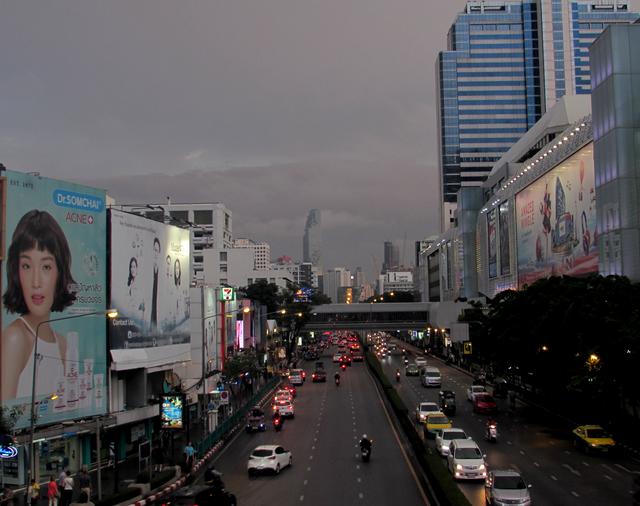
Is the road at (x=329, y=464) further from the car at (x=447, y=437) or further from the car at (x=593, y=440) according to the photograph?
the car at (x=593, y=440)

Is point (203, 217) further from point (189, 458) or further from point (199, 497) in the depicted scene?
point (199, 497)

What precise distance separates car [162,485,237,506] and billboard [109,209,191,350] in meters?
17.6

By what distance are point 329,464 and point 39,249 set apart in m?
16.8

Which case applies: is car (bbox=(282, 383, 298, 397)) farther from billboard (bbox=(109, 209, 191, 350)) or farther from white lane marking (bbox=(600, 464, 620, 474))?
white lane marking (bbox=(600, 464, 620, 474))

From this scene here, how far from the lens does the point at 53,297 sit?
3341 cm

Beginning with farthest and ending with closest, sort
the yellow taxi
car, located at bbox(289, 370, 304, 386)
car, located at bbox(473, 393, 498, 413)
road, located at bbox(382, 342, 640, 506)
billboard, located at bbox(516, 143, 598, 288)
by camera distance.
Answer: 1. car, located at bbox(289, 370, 304, 386)
2. billboard, located at bbox(516, 143, 598, 288)
3. car, located at bbox(473, 393, 498, 413)
4. the yellow taxi
5. road, located at bbox(382, 342, 640, 506)

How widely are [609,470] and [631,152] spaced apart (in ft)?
90.8

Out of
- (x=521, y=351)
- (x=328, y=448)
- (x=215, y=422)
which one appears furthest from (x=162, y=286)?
(x=521, y=351)

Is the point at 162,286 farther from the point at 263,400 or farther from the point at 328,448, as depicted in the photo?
the point at 263,400

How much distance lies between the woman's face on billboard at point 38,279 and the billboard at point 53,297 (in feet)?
0.15

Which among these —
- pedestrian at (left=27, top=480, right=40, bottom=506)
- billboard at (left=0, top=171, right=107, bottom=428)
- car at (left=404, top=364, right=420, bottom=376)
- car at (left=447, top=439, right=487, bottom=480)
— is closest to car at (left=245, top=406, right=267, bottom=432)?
billboard at (left=0, top=171, right=107, bottom=428)

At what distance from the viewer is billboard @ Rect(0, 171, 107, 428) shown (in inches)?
1215

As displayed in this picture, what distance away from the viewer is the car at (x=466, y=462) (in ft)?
90.2

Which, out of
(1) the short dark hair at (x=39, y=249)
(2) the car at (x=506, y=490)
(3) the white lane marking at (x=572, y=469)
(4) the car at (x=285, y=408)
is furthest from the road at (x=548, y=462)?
(1) the short dark hair at (x=39, y=249)
